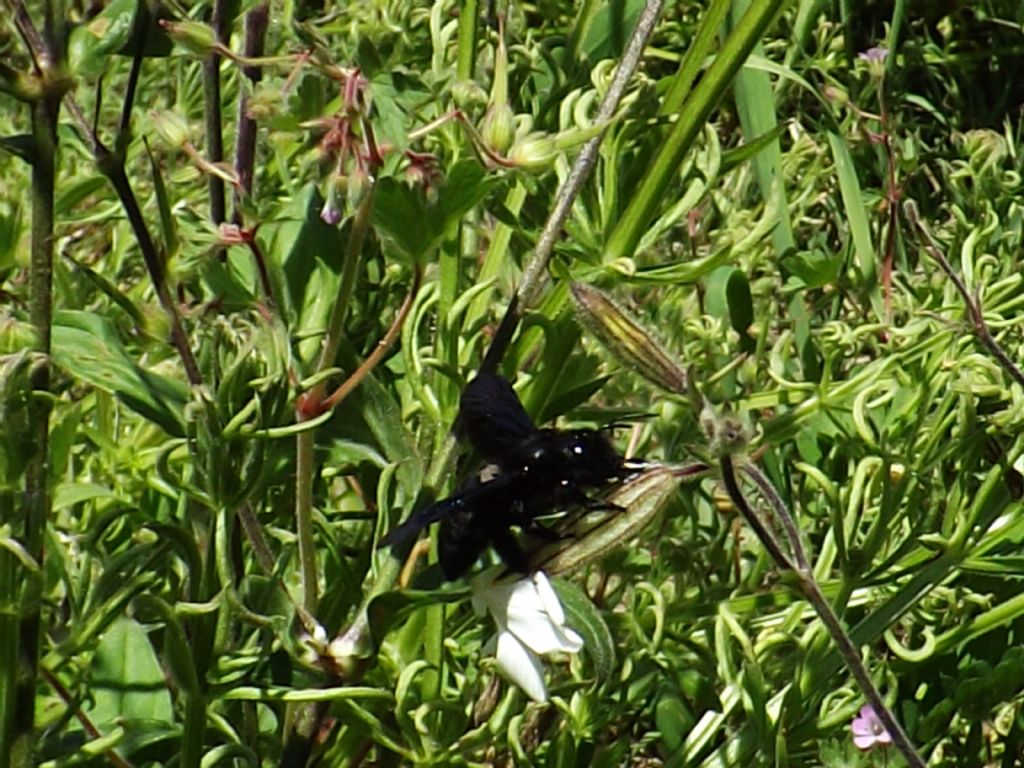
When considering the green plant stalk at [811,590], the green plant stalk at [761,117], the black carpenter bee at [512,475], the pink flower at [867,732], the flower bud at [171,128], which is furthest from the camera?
the green plant stalk at [761,117]

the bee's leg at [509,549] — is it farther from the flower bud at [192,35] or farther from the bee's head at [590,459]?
the flower bud at [192,35]

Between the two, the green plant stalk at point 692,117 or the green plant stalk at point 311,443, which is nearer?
the green plant stalk at point 311,443

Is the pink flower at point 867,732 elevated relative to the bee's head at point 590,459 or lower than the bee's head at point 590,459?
lower

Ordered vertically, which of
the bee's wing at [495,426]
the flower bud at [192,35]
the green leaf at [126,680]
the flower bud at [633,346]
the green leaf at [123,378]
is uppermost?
the flower bud at [192,35]

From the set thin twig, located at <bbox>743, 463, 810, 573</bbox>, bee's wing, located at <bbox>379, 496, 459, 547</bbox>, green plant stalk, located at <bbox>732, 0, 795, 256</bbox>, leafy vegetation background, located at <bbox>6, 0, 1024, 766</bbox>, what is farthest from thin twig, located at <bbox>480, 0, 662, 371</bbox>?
green plant stalk, located at <bbox>732, 0, 795, 256</bbox>

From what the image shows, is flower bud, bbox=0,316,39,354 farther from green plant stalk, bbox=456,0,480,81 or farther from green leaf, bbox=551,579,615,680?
green plant stalk, bbox=456,0,480,81

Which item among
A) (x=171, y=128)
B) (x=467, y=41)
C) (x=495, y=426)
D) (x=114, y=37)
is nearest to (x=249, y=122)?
(x=467, y=41)

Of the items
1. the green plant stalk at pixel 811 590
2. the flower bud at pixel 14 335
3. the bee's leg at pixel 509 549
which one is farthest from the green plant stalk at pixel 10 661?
the green plant stalk at pixel 811 590

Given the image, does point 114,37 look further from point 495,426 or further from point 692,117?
point 692,117
